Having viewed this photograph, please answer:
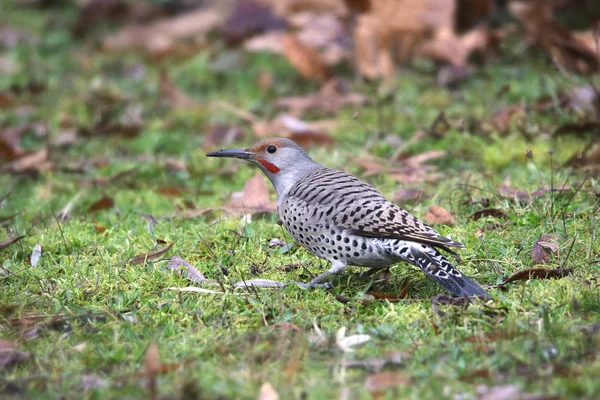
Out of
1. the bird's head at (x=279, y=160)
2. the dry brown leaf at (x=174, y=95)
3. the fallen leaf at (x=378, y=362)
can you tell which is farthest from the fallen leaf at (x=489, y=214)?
the dry brown leaf at (x=174, y=95)

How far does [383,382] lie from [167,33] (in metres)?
8.25

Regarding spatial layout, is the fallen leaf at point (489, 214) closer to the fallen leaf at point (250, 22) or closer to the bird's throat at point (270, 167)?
the bird's throat at point (270, 167)

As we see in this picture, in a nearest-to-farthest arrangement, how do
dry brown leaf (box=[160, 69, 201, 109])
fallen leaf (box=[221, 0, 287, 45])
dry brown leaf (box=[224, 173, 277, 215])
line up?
dry brown leaf (box=[224, 173, 277, 215]) < dry brown leaf (box=[160, 69, 201, 109]) < fallen leaf (box=[221, 0, 287, 45])

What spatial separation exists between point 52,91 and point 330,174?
17.3 ft

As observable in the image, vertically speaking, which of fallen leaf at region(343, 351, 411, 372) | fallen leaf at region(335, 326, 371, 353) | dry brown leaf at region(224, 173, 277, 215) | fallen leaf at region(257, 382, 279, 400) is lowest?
dry brown leaf at region(224, 173, 277, 215)

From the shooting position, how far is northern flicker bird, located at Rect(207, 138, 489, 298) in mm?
4367

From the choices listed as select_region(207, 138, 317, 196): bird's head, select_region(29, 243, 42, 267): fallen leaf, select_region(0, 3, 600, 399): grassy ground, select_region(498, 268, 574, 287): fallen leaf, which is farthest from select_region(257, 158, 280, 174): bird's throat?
select_region(498, 268, 574, 287): fallen leaf

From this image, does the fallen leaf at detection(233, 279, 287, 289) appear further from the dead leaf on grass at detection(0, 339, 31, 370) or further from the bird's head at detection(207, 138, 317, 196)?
the dead leaf on grass at detection(0, 339, 31, 370)

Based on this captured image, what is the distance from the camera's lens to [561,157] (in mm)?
6766

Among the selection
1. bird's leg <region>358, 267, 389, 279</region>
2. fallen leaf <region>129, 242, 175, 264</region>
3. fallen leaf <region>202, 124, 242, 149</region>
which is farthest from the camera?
fallen leaf <region>202, 124, 242, 149</region>

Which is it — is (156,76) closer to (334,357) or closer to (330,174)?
(330,174)

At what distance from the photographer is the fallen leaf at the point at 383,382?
3488 mm

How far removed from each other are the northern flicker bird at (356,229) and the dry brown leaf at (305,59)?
3.66 meters

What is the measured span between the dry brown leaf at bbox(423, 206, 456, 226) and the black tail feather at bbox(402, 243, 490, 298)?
3.70 feet
